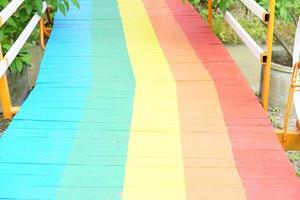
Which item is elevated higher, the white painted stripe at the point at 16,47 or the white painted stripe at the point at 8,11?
the white painted stripe at the point at 8,11

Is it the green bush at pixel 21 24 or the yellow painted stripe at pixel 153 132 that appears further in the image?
the green bush at pixel 21 24

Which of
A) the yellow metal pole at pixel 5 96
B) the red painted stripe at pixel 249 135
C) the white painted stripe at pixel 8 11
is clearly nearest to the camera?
the red painted stripe at pixel 249 135

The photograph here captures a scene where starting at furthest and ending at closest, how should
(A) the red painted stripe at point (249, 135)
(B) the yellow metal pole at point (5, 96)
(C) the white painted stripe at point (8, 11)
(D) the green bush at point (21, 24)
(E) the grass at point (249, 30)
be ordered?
(E) the grass at point (249, 30), (D) the green bush at point (21, 24), (B) the yellow metal pole at point (5, 96), (C) the white painted stripe at point (8, 11), (A) the red painted stripe at point (249, 135)

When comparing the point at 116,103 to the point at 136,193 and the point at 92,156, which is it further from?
the point at 136,193

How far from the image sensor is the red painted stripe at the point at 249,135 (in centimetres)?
214

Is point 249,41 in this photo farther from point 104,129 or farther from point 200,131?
point 104,129

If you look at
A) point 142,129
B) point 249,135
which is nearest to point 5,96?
point 142,129

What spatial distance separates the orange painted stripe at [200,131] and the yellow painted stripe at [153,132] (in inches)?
1.9

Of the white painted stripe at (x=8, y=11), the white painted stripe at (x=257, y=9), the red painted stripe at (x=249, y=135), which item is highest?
the white painted stripe at (x=8, y=11)

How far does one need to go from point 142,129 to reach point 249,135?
56 cm

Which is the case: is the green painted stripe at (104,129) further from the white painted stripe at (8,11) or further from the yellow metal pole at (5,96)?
the white painted stripe at (8,11)

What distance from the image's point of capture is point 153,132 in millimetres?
2600

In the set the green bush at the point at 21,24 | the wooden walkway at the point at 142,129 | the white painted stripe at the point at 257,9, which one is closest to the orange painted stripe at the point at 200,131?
the wooden walkway at the point at 142,129

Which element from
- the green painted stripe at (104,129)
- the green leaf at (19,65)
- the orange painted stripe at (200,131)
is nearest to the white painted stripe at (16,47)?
the green leaf at (19,65)
